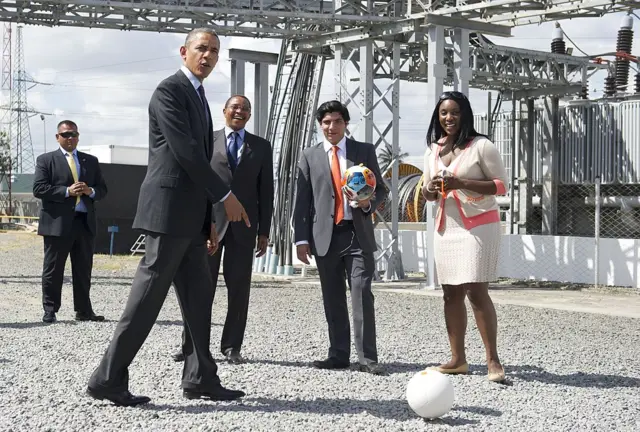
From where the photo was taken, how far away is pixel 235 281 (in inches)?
303

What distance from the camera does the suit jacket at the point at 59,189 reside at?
10117 mm

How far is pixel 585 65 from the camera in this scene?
2584cm

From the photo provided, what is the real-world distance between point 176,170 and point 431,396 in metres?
1.89

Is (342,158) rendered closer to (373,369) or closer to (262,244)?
(262,244)

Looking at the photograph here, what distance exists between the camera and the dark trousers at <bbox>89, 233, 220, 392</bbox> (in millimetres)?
5633

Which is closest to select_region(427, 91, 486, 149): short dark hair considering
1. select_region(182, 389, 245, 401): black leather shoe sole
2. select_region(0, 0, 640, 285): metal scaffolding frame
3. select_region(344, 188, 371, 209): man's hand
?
select_region(344, 188, 371, 209): man's hand

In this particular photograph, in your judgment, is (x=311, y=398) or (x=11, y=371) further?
(x=11, y=371)

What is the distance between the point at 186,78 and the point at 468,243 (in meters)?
2.29

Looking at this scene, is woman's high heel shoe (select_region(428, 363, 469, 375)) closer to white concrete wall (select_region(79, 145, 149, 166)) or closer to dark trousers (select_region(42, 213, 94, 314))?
dark trousers (select_region(42, 213, 94, 314))

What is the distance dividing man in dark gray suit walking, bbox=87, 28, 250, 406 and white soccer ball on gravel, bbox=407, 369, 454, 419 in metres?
1.30

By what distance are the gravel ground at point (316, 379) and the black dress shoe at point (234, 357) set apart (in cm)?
11

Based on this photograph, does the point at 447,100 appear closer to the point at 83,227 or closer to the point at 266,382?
the point at 266,382

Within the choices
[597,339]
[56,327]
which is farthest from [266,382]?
[597,339]

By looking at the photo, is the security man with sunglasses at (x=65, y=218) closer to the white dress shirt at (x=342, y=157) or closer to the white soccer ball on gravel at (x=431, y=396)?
the white dress shirt at (x=342, y=157)
